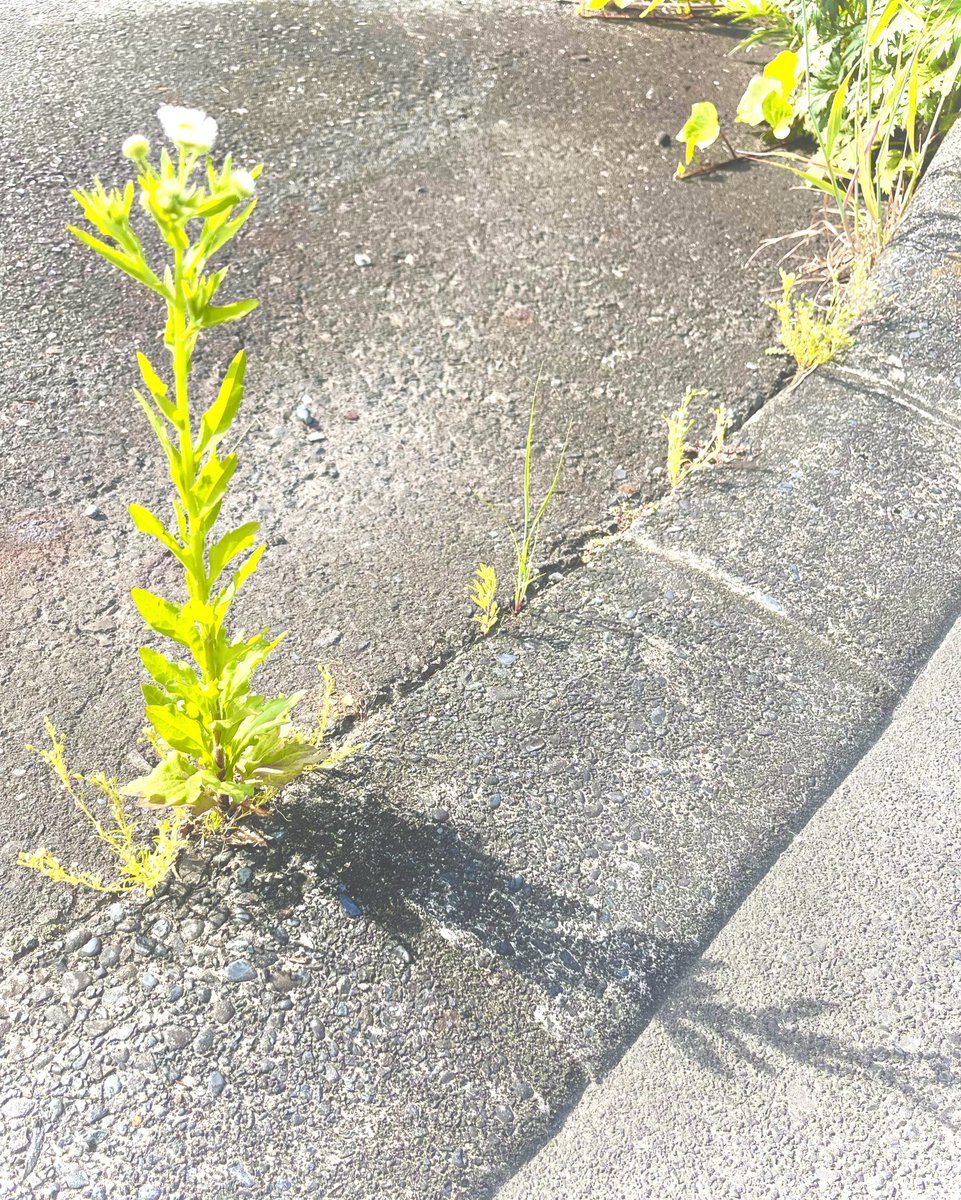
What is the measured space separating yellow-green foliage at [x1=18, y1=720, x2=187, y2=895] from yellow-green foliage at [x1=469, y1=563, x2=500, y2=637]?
0.63m

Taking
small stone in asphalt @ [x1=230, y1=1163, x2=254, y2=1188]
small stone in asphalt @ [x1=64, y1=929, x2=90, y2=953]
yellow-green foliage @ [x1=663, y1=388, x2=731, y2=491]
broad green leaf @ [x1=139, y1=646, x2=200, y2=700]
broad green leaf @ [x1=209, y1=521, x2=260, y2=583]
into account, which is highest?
broad green leaf @ [x1=209, y1=521, x2=260, y2=583]

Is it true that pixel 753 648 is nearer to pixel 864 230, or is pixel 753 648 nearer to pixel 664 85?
pixel 864 230

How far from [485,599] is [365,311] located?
1.08 meters

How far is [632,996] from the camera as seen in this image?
5.00 ft

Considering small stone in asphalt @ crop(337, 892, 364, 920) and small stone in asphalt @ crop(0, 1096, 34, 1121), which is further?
small stone in asphalt @ crop(337, 892, 364, 920)

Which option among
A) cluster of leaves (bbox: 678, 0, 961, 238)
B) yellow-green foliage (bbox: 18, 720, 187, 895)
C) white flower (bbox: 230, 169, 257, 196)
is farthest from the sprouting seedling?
cluster of leaves (bbox: 678, 0, 961, 238)

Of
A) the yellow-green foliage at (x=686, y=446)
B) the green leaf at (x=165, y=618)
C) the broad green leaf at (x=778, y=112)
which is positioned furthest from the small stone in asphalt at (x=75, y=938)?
the broad green leaf at (x=778, y=112)

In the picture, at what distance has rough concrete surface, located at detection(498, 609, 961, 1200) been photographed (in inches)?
54.7

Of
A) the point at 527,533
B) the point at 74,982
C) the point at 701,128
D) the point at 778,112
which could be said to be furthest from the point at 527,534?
the point at 778,112

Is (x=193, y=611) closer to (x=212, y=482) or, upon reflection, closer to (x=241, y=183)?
(x=212, y=482)

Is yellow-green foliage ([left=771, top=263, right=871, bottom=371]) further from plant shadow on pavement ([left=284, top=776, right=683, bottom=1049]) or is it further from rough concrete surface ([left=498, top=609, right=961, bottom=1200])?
plant shadow on pavement ([left=284, top=776, right=683, bottom=1049])

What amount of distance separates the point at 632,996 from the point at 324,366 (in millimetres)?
1588

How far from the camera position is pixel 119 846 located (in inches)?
59.9

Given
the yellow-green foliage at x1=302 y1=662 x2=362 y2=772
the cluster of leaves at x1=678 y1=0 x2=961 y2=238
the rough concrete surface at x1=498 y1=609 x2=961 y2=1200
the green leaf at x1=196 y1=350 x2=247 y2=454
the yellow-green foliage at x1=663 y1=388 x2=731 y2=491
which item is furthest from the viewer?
the cluster of leaves at x1=678 y1=0 x2=961 y2=238
